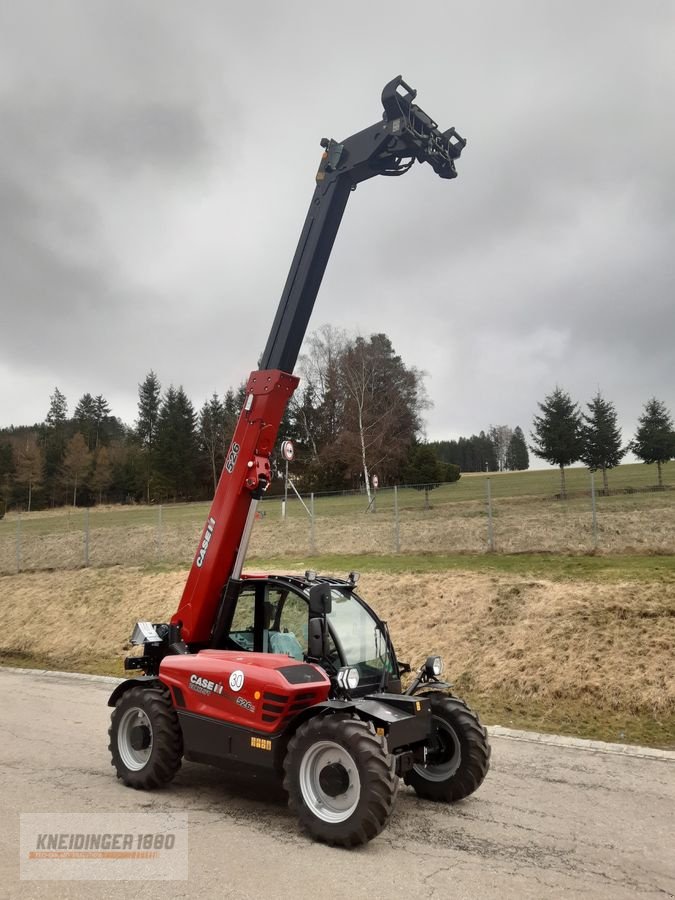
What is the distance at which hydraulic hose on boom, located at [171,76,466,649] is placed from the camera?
665 centimetres

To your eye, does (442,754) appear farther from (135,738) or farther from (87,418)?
(87,418)

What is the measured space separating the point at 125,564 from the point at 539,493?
46.7 feet

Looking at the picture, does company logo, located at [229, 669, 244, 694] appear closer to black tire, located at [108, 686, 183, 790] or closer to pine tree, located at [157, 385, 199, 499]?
black tire, located at [108, 686, 183, 790]

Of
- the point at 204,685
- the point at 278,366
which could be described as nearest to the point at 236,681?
the point at 204,685

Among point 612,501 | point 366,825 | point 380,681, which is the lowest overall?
point 366,825

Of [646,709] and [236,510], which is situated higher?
[236,510]

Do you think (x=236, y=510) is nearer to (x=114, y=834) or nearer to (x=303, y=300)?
(x=303, y=300)

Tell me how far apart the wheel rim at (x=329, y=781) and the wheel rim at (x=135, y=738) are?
6.06 feet

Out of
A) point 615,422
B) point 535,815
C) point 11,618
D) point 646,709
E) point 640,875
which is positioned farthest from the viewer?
point 615,422

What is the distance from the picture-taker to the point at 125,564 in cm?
2073

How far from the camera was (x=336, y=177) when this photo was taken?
6.78 m

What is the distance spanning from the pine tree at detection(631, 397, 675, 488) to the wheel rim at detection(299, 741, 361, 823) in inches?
1149

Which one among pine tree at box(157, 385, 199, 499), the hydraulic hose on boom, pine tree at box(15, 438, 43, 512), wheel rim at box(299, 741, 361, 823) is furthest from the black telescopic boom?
pine tree at box(15, 438, 43, 512)

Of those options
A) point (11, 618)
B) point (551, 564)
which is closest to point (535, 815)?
point (551, 564)
